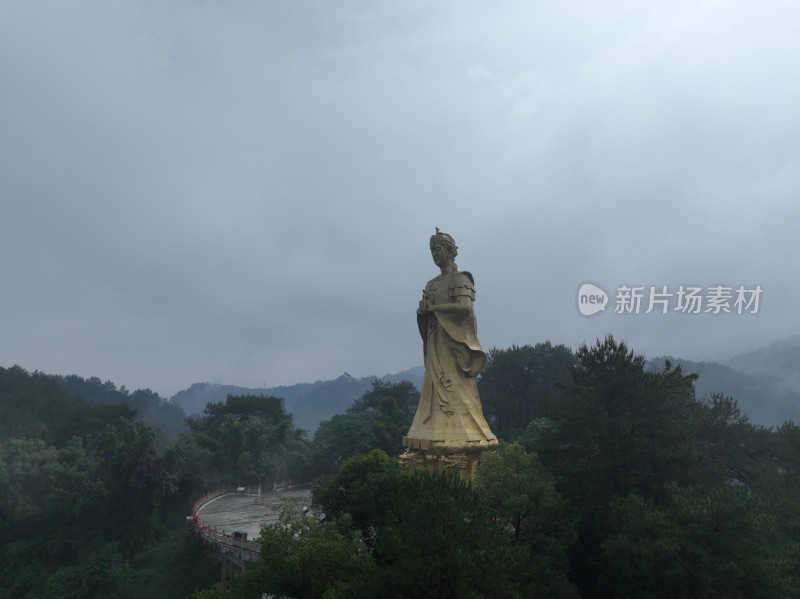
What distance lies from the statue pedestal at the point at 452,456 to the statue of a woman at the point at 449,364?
0.14ft

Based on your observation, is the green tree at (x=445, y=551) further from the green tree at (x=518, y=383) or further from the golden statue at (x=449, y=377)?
the green tree at (x=518, y=383)

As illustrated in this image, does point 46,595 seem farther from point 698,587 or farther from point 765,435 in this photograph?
Result: point 765,435

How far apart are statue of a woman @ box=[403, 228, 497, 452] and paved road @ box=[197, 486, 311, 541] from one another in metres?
5.85

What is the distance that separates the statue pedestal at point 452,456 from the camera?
14.8m

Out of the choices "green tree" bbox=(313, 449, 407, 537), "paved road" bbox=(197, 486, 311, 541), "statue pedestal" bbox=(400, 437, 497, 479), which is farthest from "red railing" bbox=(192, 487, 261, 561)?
"statue pedestal" bbox=(400, 437, 497, 479)

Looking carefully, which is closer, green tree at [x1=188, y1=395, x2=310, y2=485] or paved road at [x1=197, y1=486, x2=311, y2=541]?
paved road at [x1=197, y1=486, x2=311, y2=541]

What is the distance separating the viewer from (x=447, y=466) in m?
14.7

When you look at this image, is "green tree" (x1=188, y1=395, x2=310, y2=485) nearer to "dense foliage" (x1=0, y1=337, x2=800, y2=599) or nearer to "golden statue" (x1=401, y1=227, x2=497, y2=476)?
"dense foliage" (x1=0, y1=337, x2=800, y2=599)

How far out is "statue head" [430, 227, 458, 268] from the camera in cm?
1675

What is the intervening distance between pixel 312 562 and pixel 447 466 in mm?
6184

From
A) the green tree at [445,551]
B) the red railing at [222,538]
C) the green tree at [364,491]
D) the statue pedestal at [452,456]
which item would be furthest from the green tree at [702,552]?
the red railing at [222,538]

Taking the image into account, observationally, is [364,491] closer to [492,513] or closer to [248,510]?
[492,513]

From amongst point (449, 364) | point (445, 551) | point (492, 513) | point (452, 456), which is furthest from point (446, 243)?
point (445, 551)

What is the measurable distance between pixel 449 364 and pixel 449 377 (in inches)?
14.5
